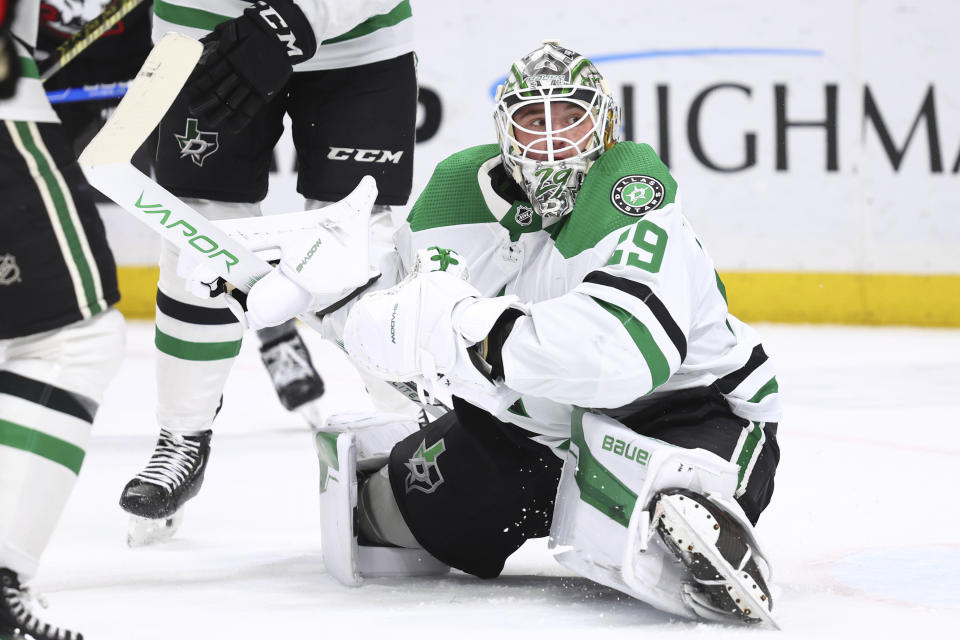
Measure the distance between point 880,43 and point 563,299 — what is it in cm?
341

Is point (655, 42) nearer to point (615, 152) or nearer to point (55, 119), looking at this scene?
point (615, 152)

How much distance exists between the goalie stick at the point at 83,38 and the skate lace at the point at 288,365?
2.97 ft

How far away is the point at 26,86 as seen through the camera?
166 centimetres

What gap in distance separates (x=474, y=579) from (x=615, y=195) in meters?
0.64

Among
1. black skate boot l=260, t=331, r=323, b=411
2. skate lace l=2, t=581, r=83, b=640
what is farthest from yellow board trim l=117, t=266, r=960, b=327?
skate lace l=2, t=581, r=83, b=640

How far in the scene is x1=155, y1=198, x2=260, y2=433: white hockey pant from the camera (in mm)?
2525

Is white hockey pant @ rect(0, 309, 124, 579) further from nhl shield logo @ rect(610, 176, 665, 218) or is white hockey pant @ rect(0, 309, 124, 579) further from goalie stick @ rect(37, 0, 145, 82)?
goalie stick @ rect(37, 0, 145, 82)

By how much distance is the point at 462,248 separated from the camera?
2.09 metres

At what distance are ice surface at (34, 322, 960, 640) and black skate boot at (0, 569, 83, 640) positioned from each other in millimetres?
189

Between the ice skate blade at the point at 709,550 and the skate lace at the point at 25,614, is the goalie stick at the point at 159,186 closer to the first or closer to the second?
the skate lace at the point at 25,614

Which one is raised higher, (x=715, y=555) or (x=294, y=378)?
(x=715, y=555)

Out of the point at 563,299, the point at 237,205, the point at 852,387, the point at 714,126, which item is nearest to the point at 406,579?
the point at 563,299

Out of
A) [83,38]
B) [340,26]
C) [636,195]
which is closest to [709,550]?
[636,195]

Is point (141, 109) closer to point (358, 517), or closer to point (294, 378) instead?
point (358, 517)
